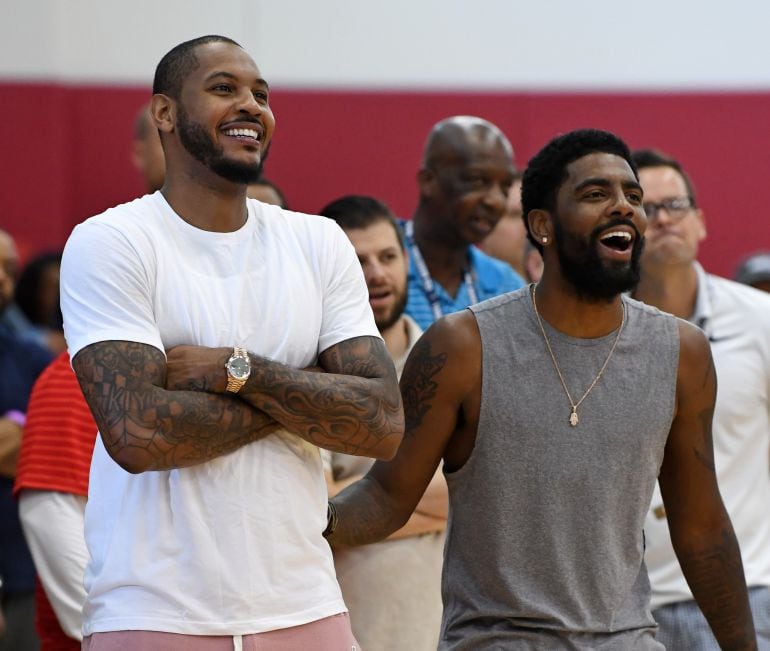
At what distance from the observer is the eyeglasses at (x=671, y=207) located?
177 inches

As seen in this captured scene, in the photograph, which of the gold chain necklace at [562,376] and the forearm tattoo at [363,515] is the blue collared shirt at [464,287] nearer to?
the gold chain necklace at [562,376]

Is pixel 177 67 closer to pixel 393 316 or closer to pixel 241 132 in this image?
pixel 241 132

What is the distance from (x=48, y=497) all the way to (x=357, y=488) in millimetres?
905

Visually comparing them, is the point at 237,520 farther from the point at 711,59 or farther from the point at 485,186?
the point at 711,59

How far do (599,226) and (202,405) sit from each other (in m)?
1.08

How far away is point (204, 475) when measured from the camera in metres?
2.63

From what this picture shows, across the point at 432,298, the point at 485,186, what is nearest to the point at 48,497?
the point at 432,298

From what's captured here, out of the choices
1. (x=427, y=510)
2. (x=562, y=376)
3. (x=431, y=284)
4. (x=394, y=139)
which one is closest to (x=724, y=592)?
(x=562, y=376)

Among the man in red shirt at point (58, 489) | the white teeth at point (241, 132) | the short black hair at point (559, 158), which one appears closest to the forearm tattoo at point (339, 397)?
the white teeth at point (241, 132)

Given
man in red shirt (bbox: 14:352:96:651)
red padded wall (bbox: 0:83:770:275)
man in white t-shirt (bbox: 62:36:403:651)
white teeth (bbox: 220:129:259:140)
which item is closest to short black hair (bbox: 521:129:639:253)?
man in white t-shirt (bbox: 62:36:403:651)

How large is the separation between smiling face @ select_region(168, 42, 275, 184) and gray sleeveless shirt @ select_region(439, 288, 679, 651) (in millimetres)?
707

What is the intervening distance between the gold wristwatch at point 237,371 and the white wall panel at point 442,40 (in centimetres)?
526

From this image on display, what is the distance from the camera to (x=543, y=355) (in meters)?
3.23

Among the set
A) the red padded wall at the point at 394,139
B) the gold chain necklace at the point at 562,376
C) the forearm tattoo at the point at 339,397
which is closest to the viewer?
the forearm tattoo at the point at 339,397
